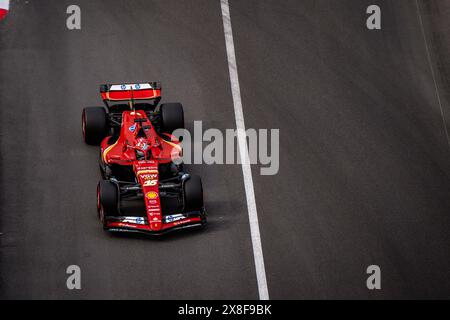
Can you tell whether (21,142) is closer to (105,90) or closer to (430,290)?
(105,90)

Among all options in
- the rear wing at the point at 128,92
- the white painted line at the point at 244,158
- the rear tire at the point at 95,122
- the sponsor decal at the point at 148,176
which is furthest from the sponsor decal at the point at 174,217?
the rear wing at the point at 128,92

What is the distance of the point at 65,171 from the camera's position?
2250cm

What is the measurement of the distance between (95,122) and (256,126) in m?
3.52

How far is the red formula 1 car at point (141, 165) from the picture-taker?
2036 centimetres

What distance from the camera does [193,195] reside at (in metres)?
20.6

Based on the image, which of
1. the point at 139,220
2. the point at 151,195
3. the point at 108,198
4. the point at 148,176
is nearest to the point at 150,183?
the point at 148,176

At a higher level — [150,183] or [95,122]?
[95,122]

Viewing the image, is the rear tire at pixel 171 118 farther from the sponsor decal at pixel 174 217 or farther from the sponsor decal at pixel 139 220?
the sponsor decal at pixel 139 220

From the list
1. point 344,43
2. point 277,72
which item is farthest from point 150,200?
point 344,43

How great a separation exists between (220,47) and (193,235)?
23.5ft

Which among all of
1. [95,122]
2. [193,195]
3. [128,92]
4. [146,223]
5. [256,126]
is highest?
[128,92]

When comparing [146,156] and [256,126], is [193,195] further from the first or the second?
[256,126]

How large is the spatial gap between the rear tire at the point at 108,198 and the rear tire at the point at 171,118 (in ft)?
9.47
